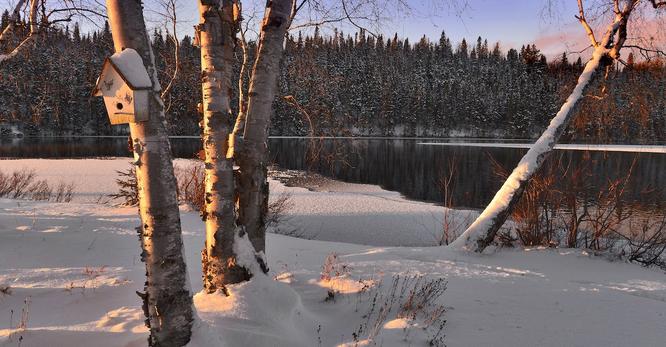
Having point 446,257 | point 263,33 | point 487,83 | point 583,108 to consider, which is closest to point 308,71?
point 263,33

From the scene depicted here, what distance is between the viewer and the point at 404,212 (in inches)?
538

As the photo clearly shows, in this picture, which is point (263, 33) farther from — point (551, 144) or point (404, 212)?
point (404, 212)

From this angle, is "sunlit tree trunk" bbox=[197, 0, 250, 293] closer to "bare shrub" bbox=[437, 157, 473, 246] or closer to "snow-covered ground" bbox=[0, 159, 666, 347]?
"snow-covered ground" bbox=[0, 159, 666, 347]

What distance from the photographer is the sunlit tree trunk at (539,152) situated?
679 cm

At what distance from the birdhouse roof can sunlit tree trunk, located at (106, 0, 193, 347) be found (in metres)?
0.08

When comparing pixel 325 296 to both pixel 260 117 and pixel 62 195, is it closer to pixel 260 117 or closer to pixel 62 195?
pixel 260 117

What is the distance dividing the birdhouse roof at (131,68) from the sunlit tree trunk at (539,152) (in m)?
5.85

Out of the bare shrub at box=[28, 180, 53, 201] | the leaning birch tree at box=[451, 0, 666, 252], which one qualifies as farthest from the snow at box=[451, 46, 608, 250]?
the bare shrub at box=[28, 180, 53, 201]

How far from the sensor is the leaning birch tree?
6734 mm

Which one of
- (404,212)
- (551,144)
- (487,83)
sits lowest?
(404,212)

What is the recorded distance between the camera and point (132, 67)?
86.1 inches

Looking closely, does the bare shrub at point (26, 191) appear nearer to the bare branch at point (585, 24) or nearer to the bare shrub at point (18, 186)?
the bare shrub at point (18, 186)

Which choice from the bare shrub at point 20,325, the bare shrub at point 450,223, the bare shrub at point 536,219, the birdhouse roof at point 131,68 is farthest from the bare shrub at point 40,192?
the bare shrub at point 536,219

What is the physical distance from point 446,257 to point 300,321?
355cm
